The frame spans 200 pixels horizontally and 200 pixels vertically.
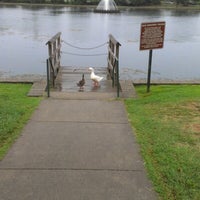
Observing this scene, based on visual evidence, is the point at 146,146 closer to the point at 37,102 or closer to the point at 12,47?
the point at 37,102

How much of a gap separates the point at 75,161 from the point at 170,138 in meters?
1.63

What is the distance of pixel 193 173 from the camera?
182 inches

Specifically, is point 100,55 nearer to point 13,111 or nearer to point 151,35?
point 151,35

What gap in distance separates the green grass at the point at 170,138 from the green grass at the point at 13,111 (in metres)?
1.93

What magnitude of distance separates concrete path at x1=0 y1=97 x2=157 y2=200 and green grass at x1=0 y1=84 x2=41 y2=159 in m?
→ 0.14

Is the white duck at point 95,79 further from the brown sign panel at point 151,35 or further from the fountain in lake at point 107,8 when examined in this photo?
the fountain in lake at point 107,8

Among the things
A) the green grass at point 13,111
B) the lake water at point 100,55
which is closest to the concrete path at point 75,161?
the green grass at point 13,111

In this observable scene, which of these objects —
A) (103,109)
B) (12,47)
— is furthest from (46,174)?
(12,47)

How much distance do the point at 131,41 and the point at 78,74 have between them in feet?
54.0

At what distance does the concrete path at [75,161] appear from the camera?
4.23 metres

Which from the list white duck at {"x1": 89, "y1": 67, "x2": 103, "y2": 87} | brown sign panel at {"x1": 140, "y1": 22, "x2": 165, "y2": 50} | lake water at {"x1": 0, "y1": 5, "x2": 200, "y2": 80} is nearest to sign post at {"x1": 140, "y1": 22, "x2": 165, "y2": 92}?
brown sign panel at {"x1": 140, "y1": 22, "x2": 165, "y2": 50}

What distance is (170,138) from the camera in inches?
229

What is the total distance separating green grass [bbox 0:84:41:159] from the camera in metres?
5.84

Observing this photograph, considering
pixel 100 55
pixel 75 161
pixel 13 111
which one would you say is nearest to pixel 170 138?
→ pixel 75 161
